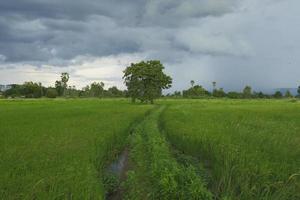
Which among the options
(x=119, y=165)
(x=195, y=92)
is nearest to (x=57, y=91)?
(x=195, y=92)

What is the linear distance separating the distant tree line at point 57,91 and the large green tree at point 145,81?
2116 inches

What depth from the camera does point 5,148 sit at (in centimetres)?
1286

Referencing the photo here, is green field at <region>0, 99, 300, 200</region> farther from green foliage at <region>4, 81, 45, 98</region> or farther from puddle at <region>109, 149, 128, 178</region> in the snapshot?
green foliage at <region>4, 81, 45, 98</region>

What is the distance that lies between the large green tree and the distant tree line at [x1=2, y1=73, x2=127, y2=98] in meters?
53.7

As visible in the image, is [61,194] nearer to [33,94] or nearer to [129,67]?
[129,67]

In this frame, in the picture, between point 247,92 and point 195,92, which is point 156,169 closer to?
point 195,92

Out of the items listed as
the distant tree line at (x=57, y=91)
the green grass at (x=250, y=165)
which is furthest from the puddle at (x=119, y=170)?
the distant tree line at (x=57, y=91)

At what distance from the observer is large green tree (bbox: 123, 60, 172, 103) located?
69.4 metres

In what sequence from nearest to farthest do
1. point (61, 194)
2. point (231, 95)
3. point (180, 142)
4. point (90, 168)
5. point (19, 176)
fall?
point (61, 194) < point (19, 176) < point (90, 168) < point (180, 142) < point (231, 95)

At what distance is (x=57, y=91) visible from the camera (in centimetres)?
13750

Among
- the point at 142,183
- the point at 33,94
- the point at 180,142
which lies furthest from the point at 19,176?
the point at 33,94

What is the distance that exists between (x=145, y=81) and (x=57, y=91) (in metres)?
76.9

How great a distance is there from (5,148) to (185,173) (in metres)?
7.56

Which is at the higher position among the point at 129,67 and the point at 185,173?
the point at 129,67
